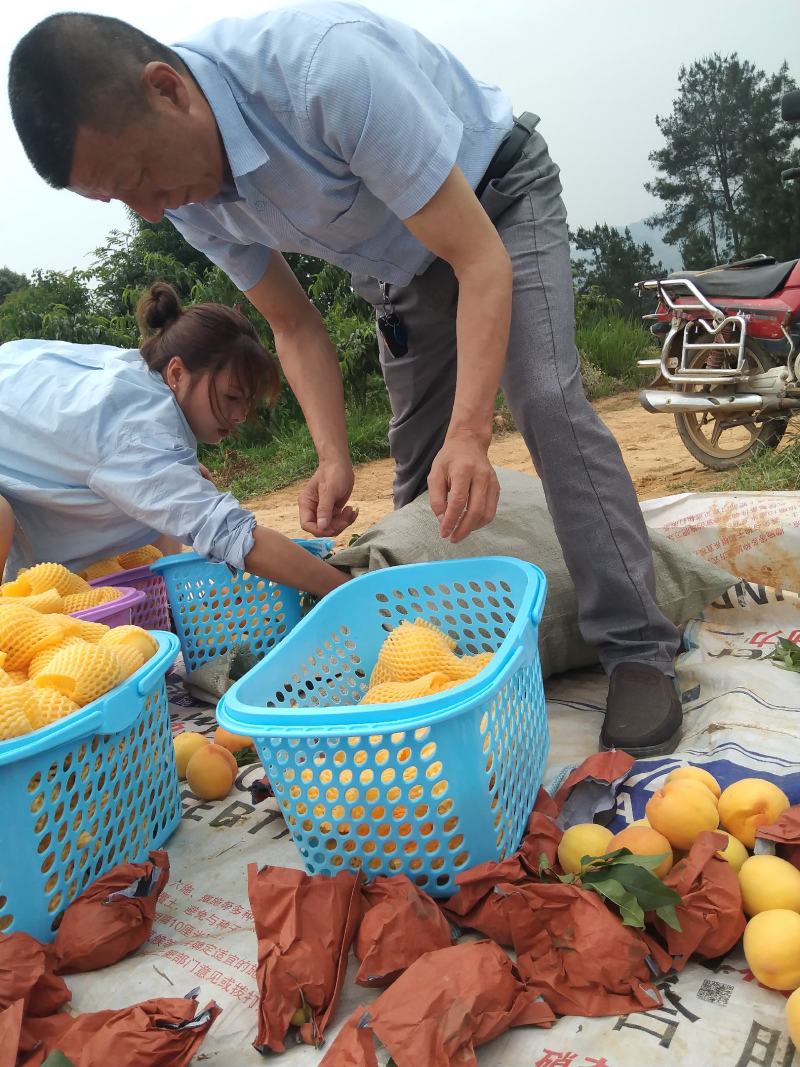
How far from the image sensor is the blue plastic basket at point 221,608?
2.30 metres

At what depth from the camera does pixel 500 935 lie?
111 cm

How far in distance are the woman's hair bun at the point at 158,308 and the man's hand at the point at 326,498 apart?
89 centimetres

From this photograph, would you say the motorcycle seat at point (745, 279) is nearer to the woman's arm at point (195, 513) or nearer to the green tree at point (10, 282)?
the woman's arm at point (195, 513)

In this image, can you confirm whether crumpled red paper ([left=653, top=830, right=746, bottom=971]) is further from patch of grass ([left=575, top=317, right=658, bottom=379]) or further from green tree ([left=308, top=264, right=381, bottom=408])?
patch of grass ([left=575, top=317, right=658, bottom=379])

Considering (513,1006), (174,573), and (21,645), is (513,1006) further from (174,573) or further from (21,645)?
(174,573)

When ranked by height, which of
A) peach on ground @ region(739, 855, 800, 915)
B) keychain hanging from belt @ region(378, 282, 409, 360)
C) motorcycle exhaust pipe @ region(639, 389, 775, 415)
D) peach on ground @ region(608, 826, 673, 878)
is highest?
keychain hanging from belt @ region(378, 282, 409, 360)

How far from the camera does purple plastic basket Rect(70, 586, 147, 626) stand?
1.91 m

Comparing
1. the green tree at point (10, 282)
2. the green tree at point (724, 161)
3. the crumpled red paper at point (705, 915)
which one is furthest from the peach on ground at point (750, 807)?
the green tree at point (10, 282)

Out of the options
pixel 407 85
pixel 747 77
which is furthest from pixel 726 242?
pixel 407 85

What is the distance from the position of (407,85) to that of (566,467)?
74 centimetres

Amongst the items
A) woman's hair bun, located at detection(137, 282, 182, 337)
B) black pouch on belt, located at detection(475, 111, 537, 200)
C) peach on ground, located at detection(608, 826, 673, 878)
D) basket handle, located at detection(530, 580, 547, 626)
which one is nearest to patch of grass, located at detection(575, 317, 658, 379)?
woman's hair bun, located at detection(137, 282, 182, 337)

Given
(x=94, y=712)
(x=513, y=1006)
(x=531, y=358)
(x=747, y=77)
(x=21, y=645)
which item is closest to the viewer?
(x=513, y=1006)

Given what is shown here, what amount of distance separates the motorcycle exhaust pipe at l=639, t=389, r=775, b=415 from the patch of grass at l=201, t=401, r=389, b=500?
2722 millimetres

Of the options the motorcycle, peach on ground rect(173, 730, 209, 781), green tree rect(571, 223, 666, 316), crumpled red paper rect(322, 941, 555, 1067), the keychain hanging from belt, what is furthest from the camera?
green tree rect(571, 223, 666, 316)
